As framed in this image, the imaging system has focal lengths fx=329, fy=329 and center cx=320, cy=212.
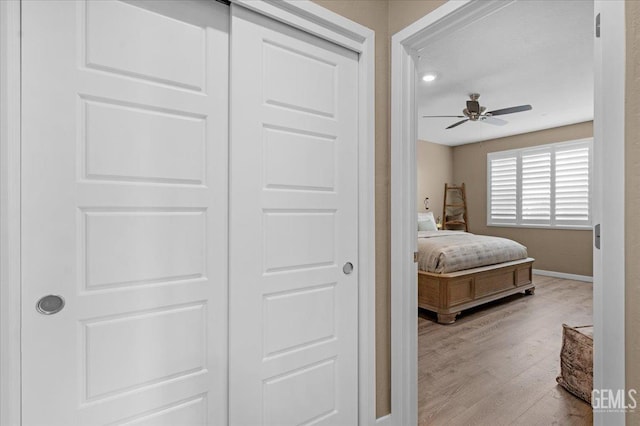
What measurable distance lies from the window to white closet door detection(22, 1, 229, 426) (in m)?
6.14

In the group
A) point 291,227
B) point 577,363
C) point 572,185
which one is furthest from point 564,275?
point 291,227

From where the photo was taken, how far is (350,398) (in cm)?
168

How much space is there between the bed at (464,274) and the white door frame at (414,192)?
199 centimetres

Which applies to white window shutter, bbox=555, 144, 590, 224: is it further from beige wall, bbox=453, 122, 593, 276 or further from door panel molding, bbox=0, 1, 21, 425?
door panel molding, bbox=0, 1, 21, 425

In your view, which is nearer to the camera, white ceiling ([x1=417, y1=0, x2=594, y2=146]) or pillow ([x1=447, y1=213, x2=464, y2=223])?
white ceiling ([x1=417, y1=0, x2=594, y2=146])

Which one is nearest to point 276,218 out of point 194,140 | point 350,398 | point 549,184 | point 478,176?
point 194,140

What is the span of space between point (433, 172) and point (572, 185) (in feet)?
7.89

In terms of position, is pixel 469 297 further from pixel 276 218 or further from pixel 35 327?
pixel 35 327

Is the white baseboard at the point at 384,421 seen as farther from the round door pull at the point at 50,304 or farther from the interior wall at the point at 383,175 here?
the round door pull at the point at 50,304

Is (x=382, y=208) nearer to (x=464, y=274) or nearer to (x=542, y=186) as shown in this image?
(x=464, y=274)

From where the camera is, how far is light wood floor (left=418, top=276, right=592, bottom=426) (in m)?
2.00

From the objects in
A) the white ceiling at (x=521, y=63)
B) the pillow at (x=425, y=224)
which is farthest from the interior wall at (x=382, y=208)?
the pillow at (x=425, y=224)

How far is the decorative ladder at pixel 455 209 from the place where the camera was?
717 cm

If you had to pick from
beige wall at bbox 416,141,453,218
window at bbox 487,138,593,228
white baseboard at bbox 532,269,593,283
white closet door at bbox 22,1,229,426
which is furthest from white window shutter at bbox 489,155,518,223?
white closet door at bbox 22,1,229,426
